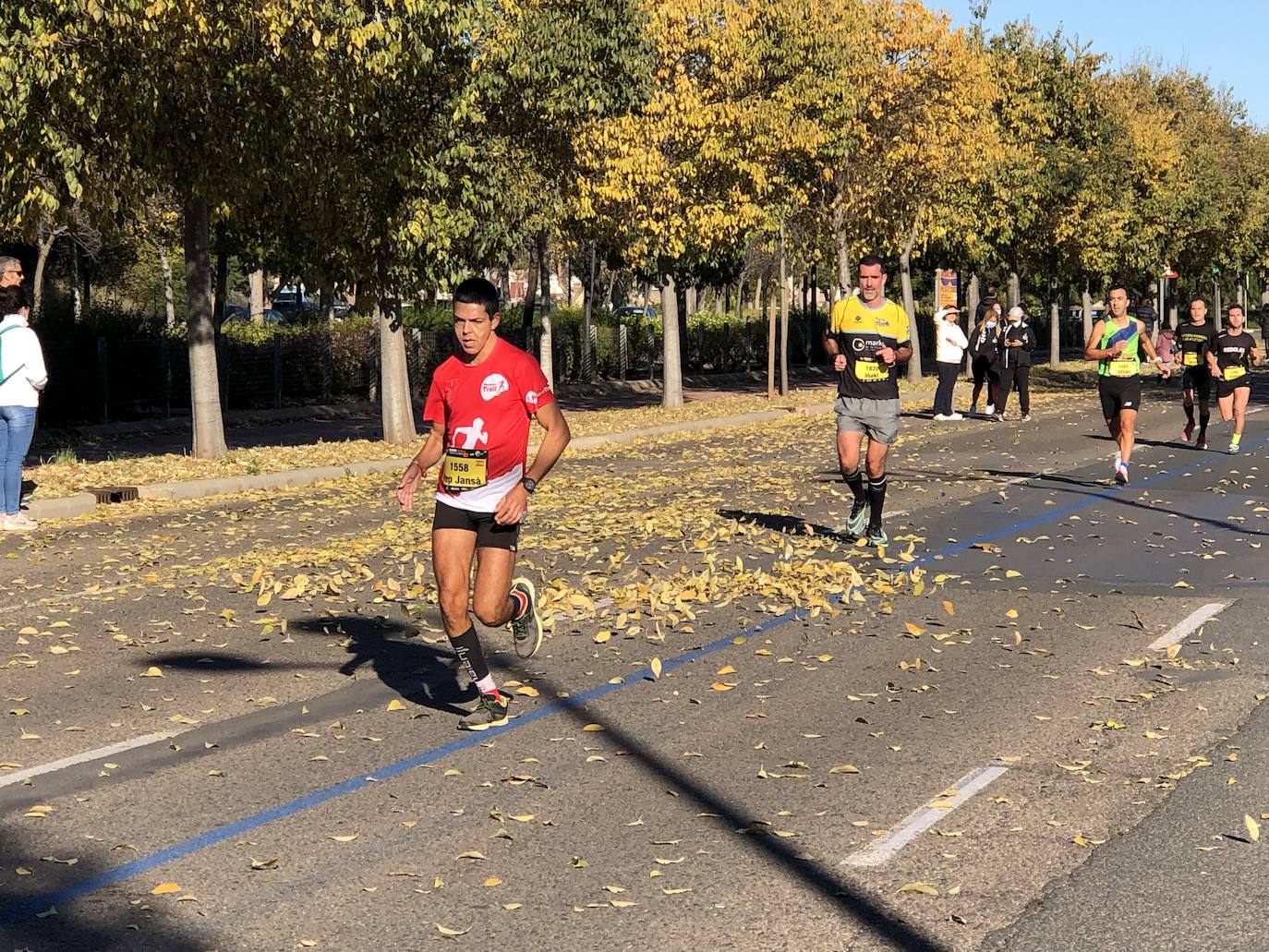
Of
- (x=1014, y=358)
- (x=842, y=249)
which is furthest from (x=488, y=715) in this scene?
(x=842, y=249)

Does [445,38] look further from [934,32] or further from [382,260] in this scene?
[934,32]

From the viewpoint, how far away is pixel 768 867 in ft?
17.8

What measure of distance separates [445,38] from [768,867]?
15.7 m

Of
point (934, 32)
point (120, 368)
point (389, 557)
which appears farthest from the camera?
point (934, 32)

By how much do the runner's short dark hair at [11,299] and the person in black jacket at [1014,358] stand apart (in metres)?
17.8

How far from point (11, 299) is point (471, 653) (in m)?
8.69

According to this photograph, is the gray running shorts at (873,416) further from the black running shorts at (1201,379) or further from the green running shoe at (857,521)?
the black running shorts at (1201,379)

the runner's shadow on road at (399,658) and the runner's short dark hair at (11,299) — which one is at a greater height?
the runner's short dark hair at (11,299)

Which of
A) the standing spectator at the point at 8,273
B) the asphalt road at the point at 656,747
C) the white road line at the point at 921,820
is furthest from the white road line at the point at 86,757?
the standing spectator at the point at 8,273

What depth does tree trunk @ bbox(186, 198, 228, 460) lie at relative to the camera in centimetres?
1991

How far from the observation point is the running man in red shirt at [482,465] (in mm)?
7180

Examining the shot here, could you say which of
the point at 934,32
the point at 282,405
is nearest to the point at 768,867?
the point at 282,405

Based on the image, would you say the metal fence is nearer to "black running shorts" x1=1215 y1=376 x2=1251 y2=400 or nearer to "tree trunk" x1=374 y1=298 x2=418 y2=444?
"tree trunk" x1=374 y1=298 x2=418 y2=444

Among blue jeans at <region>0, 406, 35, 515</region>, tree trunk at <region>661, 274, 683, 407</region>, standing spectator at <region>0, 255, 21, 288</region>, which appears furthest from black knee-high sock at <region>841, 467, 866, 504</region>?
tree trunk at <region>661, 274, 683, 407</region>
